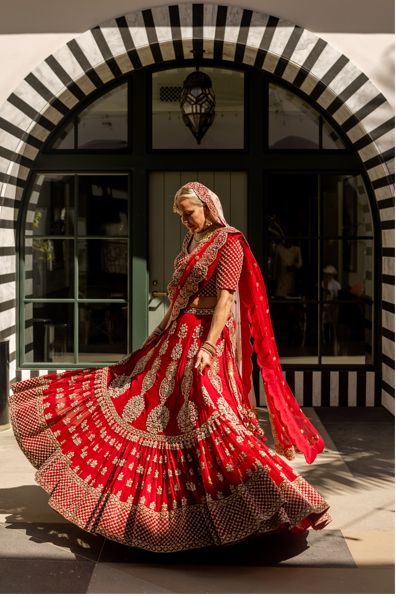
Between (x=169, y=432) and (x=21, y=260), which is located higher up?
(x=21, y=260)

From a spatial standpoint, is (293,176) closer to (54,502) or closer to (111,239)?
(111,239)

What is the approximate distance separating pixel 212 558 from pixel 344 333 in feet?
11.4

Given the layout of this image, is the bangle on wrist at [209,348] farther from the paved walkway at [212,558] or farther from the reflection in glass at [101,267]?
the reflection in glass at [101,267]

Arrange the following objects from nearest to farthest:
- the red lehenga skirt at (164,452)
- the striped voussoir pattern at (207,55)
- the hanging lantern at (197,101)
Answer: the red lehenga skirt at (164,452) → the striped voussoir pattern at (207,55) → the hanging lantern at (197,101)

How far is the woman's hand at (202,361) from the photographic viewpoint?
3209 millimetres

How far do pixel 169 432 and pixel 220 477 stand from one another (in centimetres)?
36

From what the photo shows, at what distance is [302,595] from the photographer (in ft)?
8.95

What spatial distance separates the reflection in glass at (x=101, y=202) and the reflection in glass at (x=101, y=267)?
0.41ft

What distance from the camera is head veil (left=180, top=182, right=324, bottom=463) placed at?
3.48 m

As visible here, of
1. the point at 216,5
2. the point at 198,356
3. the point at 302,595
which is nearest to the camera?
the point at 302,595

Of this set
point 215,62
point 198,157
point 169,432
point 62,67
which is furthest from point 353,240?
point 169,432

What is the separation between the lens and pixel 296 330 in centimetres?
610

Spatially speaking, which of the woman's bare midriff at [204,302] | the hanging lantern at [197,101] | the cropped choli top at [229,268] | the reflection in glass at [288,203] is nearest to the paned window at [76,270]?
the hanging lantern at [197,101]

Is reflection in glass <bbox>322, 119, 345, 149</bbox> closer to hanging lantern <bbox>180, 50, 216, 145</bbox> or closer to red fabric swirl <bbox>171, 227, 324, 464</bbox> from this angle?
hanging lantern <bbox>180, 50, 216, 145</bbox>
